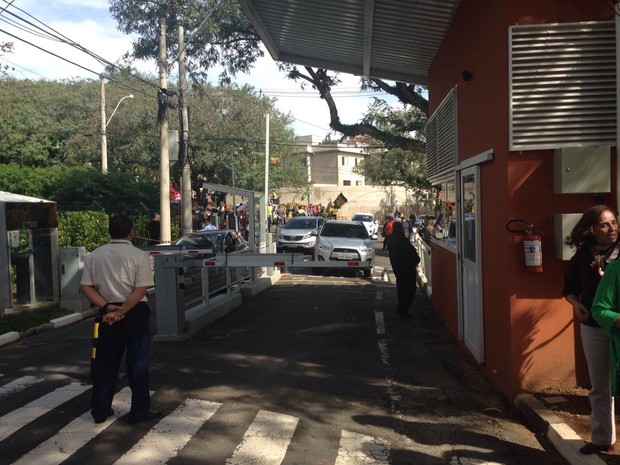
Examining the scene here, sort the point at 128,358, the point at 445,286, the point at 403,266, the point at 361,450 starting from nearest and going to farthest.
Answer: the point at 361,450 → the point at 128,358 → the point at 445,286 → the point at 403,266

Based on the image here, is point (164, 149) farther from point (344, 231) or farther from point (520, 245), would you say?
point (520, 245)

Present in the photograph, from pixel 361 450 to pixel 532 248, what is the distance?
8.10 ft

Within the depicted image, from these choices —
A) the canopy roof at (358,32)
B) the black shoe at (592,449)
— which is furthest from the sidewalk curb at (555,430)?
the canopy roof at (358,32)

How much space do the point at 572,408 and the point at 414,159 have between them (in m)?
34.3

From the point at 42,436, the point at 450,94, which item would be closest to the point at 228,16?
the point at 450,94

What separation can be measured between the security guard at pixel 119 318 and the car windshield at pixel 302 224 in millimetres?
22668

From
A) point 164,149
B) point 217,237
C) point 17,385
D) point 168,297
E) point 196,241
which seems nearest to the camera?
point 17,385

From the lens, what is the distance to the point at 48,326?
10922 millimetres

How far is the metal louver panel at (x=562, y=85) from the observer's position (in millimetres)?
5961

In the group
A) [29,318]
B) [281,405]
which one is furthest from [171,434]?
[29,318]

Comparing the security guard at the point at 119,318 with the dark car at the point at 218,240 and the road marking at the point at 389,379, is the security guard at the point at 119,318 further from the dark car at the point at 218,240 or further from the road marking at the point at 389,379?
the dark car at the point at 218,240

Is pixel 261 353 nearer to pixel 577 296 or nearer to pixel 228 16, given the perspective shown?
pixel 577 296

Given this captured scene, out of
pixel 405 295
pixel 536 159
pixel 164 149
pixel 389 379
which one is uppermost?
pixel 164 149

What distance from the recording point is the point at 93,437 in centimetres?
509
